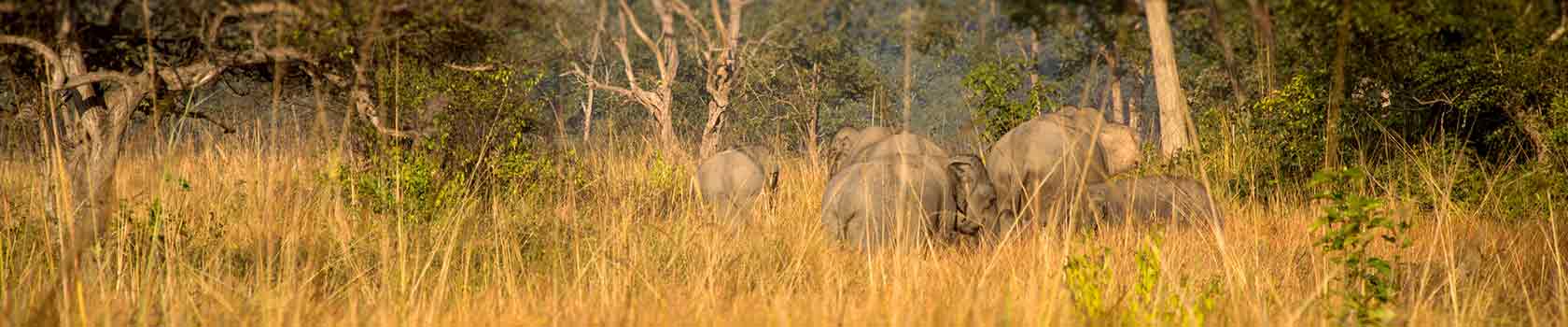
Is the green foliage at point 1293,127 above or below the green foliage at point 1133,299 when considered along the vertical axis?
above

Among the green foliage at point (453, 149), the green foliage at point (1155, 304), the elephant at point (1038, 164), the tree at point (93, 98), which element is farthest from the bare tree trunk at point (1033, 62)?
the green foliage at point (453, 149)

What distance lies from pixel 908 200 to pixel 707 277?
1.17 meters

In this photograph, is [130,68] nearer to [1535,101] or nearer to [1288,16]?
[1288,16]

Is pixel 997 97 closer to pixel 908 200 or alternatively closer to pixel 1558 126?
pixel 908 200

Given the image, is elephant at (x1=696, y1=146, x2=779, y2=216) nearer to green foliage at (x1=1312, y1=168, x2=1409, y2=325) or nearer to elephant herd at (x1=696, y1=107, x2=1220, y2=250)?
elephant herd at (x1=696, y1=107, x2=1220, y2=250)

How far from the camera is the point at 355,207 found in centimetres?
589

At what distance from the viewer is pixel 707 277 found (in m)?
4.33

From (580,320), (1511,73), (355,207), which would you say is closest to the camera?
(580,320)

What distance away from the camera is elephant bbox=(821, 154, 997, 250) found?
17.4 feet

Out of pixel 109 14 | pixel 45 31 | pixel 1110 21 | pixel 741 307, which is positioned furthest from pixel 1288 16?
pixel 45 31

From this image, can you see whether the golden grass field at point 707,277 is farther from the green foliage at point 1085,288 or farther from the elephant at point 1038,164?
the elephant at point 1038,164

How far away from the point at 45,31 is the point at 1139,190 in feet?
16.5

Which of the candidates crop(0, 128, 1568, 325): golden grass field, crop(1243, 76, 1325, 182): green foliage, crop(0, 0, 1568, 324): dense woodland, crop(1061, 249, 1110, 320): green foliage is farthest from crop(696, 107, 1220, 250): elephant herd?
crop(1061, 249, 1110, 320): green foliage

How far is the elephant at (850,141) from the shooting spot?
7539mm
